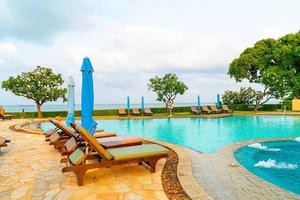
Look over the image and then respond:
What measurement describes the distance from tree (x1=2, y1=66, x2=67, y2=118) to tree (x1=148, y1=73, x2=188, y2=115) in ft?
32.6

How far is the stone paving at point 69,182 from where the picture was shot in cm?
448

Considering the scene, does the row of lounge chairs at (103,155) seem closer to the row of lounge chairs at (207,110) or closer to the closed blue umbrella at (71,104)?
the closed blue umbrella at (71,104)

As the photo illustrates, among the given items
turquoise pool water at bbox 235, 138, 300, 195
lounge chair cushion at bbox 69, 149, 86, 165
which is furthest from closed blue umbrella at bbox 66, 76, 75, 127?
turquoise pool water at bbox 235, 138, 300, 195

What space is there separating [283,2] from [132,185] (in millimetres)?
17593

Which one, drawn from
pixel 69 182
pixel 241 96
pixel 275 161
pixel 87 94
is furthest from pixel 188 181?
pixel 241 96

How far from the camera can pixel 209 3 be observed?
57.8ft

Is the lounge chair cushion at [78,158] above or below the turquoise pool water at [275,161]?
above

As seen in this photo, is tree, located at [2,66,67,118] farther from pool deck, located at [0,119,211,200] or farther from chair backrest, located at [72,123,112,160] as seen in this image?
chair backrest, located at [72,123,112,160]

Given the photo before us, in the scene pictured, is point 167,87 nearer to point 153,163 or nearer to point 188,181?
point 153,163

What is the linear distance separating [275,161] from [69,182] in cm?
656

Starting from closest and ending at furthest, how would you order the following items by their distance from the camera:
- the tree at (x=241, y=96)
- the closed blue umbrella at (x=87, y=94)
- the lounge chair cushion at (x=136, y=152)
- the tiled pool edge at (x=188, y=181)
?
the tiled pool edge at (x=188, y=181) → the lounge chair cushion at (x=136, y=152) → the closed blue umbrella at (x=87, y=94) → the tree at (x=241, y=96)

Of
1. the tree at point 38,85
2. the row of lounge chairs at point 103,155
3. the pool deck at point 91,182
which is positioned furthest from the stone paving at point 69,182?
the tree at point 38,85

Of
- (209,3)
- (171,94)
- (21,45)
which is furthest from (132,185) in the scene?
(171,94)

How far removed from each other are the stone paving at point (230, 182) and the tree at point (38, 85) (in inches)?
878
